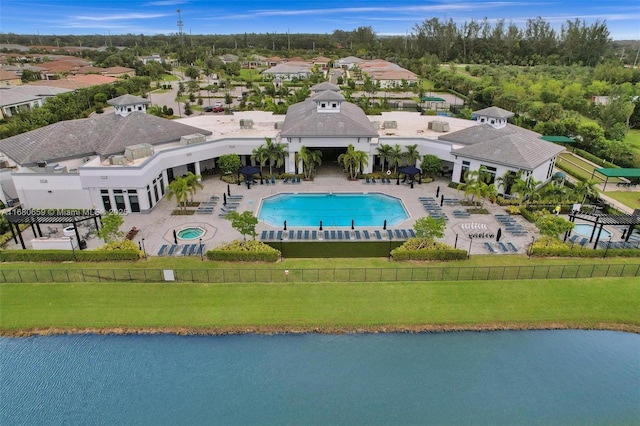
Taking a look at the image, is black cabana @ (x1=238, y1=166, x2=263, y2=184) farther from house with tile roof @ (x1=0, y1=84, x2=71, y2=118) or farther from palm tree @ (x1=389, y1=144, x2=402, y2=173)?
house with tile roof @ (x1=0, y1=84, x2=71, y2=118)

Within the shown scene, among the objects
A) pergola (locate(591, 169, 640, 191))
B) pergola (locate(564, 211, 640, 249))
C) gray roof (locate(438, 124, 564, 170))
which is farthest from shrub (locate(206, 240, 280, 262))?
pergola (locate(591, 169, 640, 191))

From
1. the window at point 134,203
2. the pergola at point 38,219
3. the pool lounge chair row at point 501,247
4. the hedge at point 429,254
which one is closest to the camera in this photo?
the hedge at point 429,254

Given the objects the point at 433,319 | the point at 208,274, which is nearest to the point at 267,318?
the point at 208,274

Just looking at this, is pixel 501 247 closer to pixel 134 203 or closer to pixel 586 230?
pixel 586 230

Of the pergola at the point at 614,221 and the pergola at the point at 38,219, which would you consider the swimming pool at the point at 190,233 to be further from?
the pergola at the point at 614,221

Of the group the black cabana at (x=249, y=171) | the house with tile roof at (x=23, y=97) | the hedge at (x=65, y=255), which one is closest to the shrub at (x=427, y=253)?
the hedge at (x=65, y=255)

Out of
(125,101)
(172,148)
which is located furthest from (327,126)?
(125,101)
